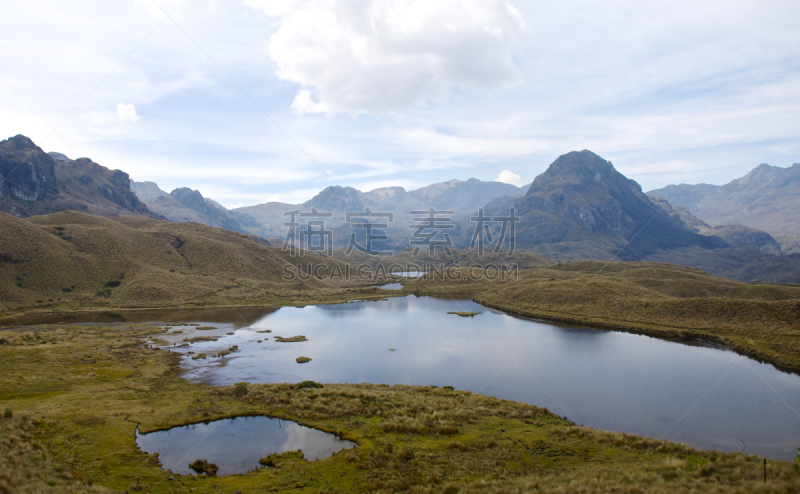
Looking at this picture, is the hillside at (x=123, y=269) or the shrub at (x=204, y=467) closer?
the shrub at (x=204, y=467)

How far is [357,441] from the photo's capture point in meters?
25.8

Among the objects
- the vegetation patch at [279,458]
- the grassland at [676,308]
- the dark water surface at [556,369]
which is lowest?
the dark water surface at [556,369]

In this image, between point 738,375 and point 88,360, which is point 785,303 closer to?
point 738,375

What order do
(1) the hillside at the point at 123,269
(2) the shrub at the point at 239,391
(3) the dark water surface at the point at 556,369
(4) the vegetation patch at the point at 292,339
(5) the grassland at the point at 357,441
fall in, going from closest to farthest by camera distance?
(5) the grassland at the point at 357,441
(3) the dark water surface at the point at 556,369
(2) the shrub at the point at 239,391
(4) the vegetation patch at the point at 292,339
(1) the hillside at the point at 123,269

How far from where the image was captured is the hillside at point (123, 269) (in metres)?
98.3

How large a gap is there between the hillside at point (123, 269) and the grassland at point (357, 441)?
7021cm

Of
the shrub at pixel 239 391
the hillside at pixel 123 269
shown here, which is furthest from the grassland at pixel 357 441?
the hillside at pixel 123 269

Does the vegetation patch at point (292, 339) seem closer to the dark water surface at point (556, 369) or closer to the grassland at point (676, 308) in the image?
the dark water surface at point (556, 369)

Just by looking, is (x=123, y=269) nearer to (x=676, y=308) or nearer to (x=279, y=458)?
(x=279, y=458)

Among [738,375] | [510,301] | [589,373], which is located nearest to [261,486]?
[589,373]

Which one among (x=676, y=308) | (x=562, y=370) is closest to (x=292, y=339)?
(x=562, y=370)

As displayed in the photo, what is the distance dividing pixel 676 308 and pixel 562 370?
4264 centimetres

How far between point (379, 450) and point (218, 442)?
11.6 metres

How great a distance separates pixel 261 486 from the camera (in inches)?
770
